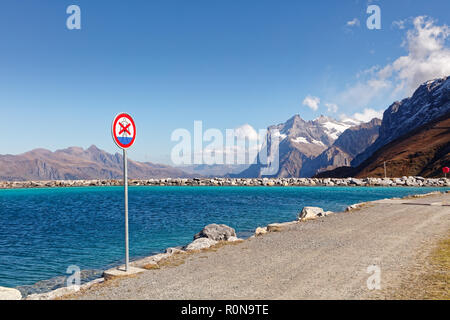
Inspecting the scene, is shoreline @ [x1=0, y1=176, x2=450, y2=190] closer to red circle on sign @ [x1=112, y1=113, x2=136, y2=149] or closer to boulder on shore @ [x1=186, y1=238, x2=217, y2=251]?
boulder on shore @ [x1=186, y1=238, x2=217, y2=251]

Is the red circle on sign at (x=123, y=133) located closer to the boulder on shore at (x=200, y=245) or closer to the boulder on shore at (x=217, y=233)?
the boulder on shore at (x=200, y=245)

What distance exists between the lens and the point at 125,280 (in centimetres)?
1023

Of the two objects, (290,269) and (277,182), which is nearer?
(290,269)

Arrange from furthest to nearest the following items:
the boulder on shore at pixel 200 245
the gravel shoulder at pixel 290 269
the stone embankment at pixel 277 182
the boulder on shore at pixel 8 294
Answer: the stone embankment at pixel 277 182
the boulder on shore at pixel 200 245
the boulder on shore at pixel 8 294
the gravel shoulder at pixel 290 269

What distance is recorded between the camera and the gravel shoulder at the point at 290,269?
8.51 metres

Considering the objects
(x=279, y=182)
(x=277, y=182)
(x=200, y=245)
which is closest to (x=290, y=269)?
(x=200, y=245)

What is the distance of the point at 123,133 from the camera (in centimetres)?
1143

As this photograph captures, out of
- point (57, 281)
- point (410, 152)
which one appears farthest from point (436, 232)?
point (410, 152)

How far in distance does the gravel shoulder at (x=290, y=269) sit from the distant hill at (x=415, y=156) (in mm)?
135334

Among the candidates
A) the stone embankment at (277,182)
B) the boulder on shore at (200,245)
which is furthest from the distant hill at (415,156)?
the boulder on shore at (200,245)

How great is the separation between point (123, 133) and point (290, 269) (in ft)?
24.7

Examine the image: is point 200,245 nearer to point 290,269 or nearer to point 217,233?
point 217,233
